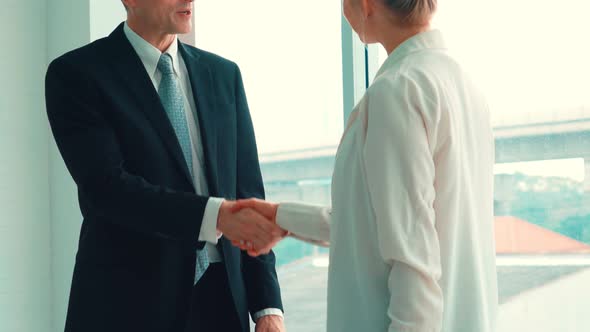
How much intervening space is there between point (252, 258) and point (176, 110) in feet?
1.39

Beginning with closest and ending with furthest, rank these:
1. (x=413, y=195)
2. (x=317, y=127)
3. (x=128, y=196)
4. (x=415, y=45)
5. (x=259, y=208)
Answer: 1. (x=413, y=195)
2. (x=415, y=45)
3. (x=128, y=196)
4. (x=259, y=208)
5. (x=317, y=127)

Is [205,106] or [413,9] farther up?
[413,9]

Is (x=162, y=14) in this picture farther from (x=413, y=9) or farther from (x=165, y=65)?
(x=413, y=9)

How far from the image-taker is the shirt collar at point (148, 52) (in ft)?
6.51

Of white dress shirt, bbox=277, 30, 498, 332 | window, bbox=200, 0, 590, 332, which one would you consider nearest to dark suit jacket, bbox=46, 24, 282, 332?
white dress shirt, bbox=277, 30, 498, 332

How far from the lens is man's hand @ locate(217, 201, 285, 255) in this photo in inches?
73.3

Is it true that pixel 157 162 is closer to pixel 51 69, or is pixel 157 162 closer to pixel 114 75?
pixel 114 75

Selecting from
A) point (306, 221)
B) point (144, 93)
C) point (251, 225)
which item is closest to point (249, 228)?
point (251, 225)

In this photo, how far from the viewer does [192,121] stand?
1961 mm

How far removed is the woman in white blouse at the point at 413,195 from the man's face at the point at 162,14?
62 centimetres

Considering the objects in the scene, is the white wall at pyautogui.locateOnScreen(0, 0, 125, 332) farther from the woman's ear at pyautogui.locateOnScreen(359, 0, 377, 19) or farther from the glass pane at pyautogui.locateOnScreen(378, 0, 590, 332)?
the woman's ear at pyautogui.locateOnScreen(359, 0, 377, 19)

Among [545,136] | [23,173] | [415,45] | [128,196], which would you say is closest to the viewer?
[415,45]

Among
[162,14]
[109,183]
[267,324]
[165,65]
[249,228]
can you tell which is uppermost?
[162,14]

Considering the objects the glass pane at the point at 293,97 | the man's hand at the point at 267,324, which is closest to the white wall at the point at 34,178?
the glass pane at the point at 293,97
